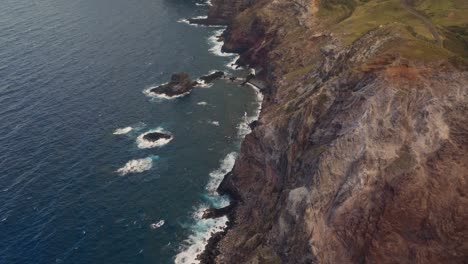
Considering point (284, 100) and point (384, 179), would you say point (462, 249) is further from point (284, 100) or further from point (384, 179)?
point (284, 100)

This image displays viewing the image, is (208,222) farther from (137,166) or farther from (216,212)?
(137,166)

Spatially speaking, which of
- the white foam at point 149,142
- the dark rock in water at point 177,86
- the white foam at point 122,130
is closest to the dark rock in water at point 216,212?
the white foam at point 149,142

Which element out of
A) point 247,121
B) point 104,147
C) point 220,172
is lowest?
point 220,172

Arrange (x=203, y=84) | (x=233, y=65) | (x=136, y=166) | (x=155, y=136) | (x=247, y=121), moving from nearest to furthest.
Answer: (x=136, y=166)
(x=155, y=136)
(x=247, y=121)
(x=203, y=84)
(x=233, y=65)

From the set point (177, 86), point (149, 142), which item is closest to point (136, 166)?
point (149, 142)

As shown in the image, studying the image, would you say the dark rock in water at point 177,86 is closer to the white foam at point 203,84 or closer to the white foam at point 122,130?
the white foam at point 203,84

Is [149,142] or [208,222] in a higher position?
[149,142]
